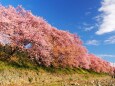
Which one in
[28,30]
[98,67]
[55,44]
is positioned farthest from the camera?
[98,67]

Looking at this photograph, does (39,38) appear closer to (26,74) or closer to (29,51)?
(29,51)

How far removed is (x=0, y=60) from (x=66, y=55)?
19.1m

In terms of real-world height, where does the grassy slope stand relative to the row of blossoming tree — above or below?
below

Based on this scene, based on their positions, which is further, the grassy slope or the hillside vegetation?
the hillside vegetation

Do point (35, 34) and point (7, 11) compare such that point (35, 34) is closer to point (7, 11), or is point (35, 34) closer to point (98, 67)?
point (7, 11)

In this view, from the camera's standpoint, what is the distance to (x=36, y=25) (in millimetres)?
48781

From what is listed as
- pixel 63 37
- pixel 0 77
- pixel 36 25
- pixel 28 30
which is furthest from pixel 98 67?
pixel 0 77

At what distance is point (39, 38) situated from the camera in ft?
141

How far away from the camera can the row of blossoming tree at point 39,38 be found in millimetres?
40625

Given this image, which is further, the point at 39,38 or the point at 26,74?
the point at 39,38

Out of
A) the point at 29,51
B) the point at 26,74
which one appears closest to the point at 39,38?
the point at 29,51

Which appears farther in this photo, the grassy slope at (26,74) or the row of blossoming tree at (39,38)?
the row of blossoming tree at (39,38)

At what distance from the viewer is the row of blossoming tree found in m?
40.6

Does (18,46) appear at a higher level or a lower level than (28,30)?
lower
